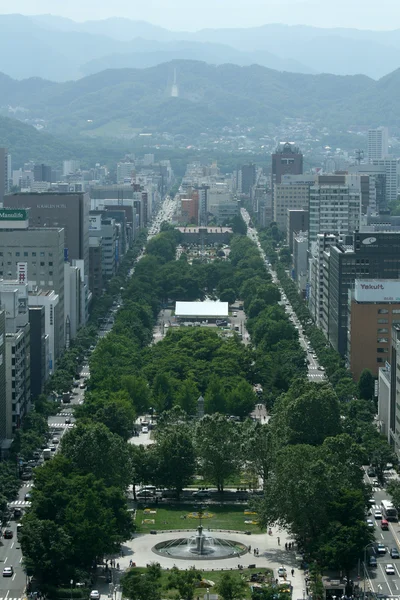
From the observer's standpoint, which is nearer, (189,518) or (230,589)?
(230,589)

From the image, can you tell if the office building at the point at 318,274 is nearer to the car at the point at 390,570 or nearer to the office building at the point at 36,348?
the office building at the point at 36,348

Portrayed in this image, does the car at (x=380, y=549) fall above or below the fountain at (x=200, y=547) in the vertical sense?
above

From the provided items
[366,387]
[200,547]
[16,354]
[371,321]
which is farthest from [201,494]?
[371,321]

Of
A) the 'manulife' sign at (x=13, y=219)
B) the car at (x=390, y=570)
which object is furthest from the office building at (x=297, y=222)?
the car at (x=390, y=570)

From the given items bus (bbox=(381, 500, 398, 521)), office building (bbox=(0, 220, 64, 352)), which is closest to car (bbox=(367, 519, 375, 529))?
bus (bbox=(381, 500, 398, 521))

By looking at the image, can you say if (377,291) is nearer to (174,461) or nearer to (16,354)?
(16,354)

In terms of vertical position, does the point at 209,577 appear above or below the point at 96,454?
below

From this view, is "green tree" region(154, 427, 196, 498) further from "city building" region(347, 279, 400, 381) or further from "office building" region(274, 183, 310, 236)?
"office building" region(274, 183, 310, 236)
